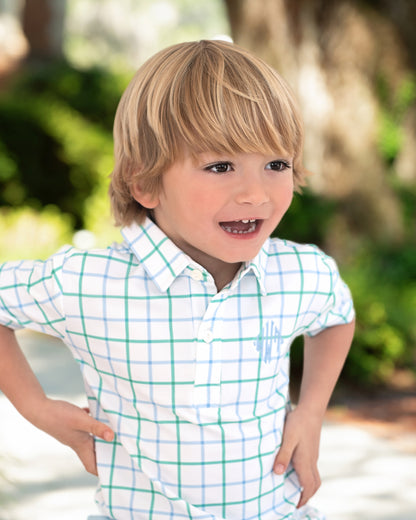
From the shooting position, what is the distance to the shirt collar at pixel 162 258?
163 centimetres

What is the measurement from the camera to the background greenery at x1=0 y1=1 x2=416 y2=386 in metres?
5.22

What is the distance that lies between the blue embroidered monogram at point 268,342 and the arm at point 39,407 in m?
0.41

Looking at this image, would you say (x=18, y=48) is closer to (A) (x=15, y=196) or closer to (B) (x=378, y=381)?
(A) (x=15, y=196)

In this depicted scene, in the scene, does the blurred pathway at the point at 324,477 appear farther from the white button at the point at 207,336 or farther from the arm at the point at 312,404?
the white button at the point at 207,336

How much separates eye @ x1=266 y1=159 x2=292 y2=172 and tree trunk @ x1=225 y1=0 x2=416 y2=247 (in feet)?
17.4

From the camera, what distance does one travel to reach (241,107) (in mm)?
1533

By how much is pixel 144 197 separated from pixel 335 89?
5.76 metres

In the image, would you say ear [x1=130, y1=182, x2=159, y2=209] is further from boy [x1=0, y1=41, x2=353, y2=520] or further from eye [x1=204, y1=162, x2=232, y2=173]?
eye [x1=204, y1=162, x2=232, y2=173]

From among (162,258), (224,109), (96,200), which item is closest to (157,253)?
(162,258)

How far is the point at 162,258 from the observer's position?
64.7 inches

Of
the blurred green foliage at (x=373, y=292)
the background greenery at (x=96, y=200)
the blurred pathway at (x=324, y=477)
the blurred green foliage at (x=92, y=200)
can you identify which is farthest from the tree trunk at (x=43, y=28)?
the blurred pathway at (x=324, y=477)

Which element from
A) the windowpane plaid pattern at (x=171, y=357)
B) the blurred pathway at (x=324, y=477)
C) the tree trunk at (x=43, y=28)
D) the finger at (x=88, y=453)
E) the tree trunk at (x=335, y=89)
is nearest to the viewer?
the windowpane plaid pattern at (x=171, y=357)

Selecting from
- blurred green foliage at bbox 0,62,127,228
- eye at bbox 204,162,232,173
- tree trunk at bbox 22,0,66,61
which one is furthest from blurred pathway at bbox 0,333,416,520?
tree trunk at bbox 22,0,66,61

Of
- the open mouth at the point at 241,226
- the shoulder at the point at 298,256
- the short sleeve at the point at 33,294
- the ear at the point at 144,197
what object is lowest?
the short sleeve at the point at 33,294
